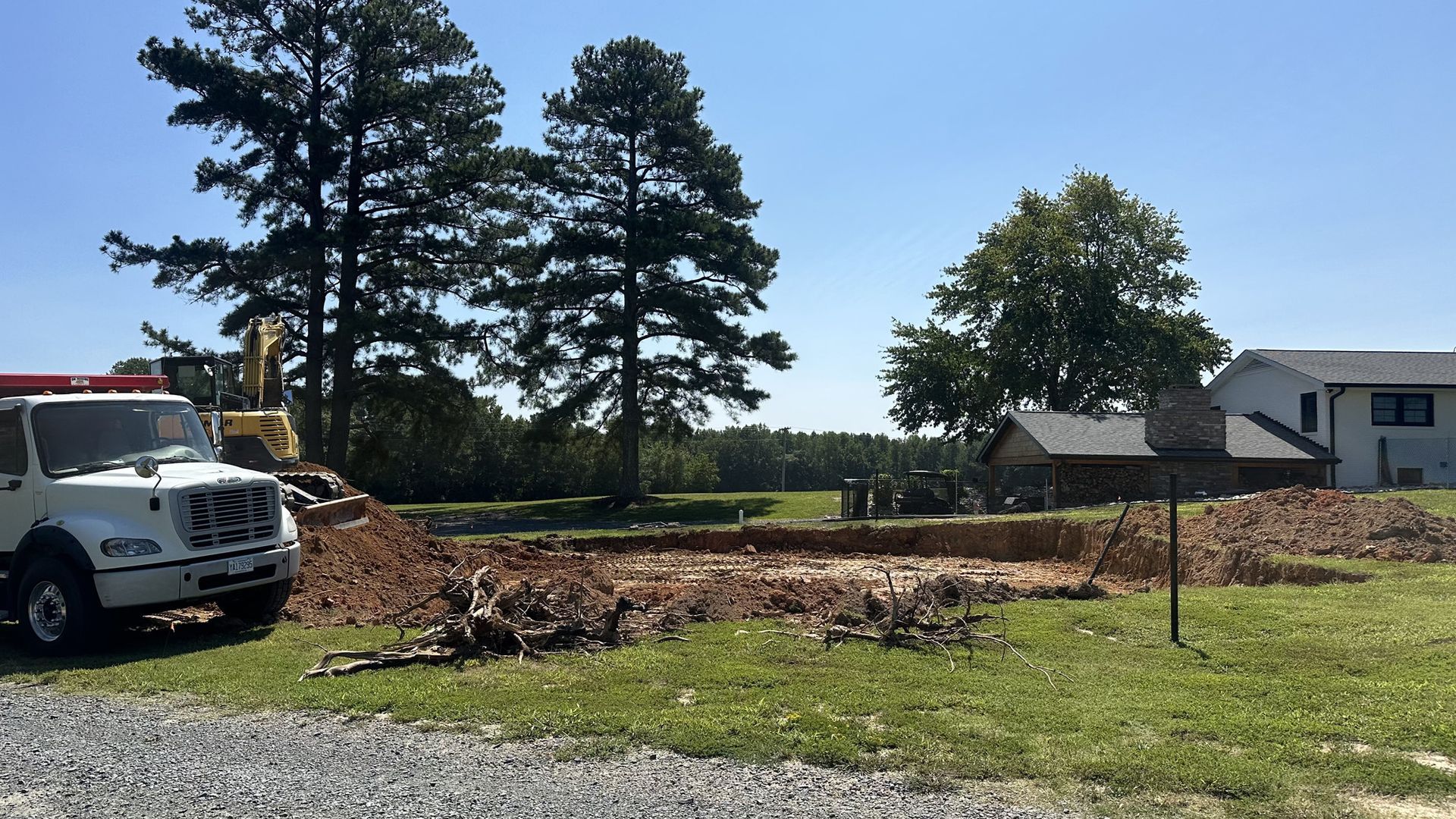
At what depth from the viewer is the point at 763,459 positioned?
99.4 meters

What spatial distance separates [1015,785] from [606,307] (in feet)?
113

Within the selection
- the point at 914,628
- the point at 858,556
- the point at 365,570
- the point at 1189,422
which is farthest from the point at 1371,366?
the point at 365,570

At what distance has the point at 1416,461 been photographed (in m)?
32.6

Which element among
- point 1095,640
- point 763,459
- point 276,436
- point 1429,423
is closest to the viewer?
point 1095,640

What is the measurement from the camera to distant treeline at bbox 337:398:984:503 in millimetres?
40719

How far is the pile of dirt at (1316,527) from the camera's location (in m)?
15.8

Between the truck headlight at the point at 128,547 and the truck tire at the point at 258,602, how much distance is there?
1.57 m

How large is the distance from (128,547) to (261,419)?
9.47 metres

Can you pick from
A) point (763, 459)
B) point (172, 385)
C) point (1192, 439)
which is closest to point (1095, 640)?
point (172, 385)

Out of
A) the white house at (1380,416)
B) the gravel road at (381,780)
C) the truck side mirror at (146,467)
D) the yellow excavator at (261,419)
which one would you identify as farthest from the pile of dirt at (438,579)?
the white house at (1380,416)

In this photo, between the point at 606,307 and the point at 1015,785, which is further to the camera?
the point at 606,307

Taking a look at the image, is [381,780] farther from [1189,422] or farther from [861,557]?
[1189,422]

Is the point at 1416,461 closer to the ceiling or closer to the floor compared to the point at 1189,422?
closer to the floor

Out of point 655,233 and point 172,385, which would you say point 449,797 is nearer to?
point 172,385
